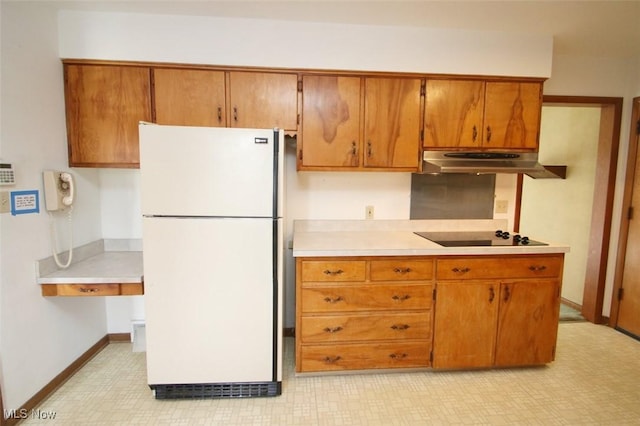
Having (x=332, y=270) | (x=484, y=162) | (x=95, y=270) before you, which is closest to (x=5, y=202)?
(x=95, y=270)

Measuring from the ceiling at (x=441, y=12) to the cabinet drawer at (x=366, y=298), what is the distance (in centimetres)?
177

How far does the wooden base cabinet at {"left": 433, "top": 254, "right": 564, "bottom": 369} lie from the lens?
2100 mm

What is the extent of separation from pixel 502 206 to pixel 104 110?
125 inches

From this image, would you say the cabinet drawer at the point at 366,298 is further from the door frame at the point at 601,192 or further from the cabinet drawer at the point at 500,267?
the door frame at the point at 601,192

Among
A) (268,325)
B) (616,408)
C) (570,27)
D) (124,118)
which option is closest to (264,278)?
(268,325)

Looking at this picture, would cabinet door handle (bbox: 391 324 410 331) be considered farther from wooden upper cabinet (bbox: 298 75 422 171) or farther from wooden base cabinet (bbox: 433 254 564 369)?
wooden upper cabinet (bbox: 298 75 422 171)

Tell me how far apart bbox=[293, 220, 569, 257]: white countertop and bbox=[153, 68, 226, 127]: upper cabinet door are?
1.06 meters

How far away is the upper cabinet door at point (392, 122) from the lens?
222 centimetres

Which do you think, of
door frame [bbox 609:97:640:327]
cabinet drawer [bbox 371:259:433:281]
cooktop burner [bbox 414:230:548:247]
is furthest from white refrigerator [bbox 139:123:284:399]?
door frame [bbox 609:97:640:327]

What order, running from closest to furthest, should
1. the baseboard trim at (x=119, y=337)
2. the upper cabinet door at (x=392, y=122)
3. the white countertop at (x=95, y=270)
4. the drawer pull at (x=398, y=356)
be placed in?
the white countertop at (x=95, y=270) → the drawer pull at (x=398, y=356) → the upper cabinet door at (x=392, y=122) → the baseboard trim at (x=119, y=337)

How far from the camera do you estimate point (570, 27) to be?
2172 millimetres

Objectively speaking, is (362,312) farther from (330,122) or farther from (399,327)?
(330,122)

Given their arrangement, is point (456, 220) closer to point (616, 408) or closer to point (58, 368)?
point (616, 408)

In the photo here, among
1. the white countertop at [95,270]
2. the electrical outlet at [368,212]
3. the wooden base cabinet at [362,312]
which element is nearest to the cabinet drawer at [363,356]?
the wooden base cabinet at [362,312]
